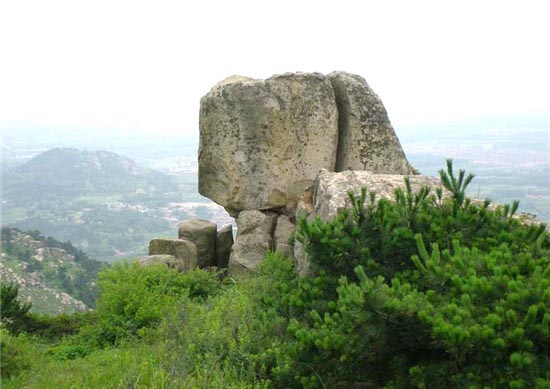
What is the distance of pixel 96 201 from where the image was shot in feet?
509

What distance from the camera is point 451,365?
559 cm

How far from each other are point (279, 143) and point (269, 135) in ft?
1.18

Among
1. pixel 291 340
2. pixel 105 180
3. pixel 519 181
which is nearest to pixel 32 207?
pixel 105 180

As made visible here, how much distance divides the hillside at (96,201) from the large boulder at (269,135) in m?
92.5

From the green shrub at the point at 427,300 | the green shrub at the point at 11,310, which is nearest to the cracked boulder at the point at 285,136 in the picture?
the green shrub at the point at 11,310

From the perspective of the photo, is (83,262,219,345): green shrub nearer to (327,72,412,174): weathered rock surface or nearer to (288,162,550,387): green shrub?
(288,162,550,387): green shrub

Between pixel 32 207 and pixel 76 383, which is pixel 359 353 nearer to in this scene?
pixel 76 383

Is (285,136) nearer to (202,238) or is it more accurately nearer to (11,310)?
(202,238)

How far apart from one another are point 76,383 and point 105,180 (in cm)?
17133

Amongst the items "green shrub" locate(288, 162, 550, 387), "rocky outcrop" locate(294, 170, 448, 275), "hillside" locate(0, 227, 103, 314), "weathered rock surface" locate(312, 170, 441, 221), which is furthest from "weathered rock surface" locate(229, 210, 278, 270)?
"hillside" locate(0, 227, 103, 314)

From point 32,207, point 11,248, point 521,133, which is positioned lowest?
point 32,207

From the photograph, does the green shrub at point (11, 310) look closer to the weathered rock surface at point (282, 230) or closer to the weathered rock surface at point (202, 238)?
the weathered rock surface at point (202, 238)

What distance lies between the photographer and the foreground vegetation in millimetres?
5152

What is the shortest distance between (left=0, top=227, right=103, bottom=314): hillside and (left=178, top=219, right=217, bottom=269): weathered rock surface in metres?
28.1
